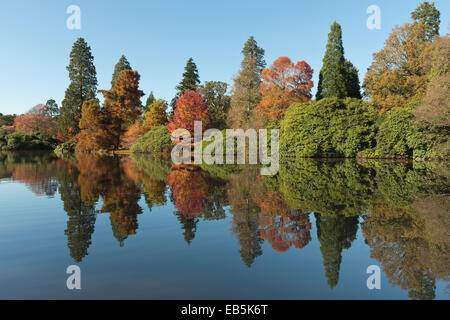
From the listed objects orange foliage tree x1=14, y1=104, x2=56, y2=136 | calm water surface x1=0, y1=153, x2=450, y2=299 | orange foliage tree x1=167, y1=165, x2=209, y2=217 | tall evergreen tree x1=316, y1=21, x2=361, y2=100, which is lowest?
calm water surface x1=0, y1=153, x2=450, y2=299

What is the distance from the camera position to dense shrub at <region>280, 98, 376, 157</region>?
944 inches

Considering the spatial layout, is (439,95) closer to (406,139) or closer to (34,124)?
(406,139)

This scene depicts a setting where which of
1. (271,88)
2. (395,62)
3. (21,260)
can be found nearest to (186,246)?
(21,260)

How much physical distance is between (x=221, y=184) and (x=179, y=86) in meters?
36.0

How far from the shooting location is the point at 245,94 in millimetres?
31531

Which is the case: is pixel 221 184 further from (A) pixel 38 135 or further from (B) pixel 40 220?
(A) pixel 38 135

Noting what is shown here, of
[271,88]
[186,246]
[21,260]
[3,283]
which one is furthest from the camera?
[271,88]

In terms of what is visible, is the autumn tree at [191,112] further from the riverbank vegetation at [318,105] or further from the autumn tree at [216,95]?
the autumn tree at [216,95]

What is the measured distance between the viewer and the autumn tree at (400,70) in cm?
2489

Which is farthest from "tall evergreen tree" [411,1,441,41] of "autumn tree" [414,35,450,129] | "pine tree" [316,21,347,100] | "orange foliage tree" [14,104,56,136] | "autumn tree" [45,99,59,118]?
"autumn tree" [45,99,59,118]

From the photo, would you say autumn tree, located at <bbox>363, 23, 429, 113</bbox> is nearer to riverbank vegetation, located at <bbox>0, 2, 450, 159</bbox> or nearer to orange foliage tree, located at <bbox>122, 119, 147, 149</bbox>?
riverbank vegetation, located at <bbox>0, 2, 450, 159</bbox>

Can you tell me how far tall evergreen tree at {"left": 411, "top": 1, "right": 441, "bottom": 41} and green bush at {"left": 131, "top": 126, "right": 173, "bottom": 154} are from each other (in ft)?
85.5

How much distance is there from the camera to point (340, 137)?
2439 centimetres

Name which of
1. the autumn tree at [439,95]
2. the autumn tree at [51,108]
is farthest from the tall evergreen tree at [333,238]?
the autumn tree at [51,108]
